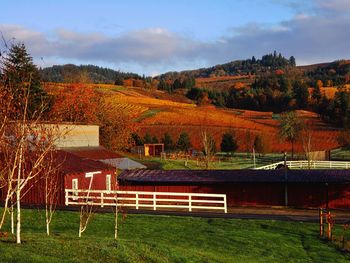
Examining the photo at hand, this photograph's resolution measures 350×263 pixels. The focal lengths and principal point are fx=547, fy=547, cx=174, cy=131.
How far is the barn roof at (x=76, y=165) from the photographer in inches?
1238

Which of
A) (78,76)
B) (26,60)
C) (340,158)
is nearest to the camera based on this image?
(26,60)

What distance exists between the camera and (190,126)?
92.5 m

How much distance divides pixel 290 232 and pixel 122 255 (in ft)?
36.1

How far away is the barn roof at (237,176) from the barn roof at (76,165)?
2233 millimetres

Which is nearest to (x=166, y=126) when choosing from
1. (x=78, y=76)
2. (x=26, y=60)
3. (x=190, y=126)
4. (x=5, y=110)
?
(x=190, y=126)

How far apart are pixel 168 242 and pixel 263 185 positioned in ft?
55.4

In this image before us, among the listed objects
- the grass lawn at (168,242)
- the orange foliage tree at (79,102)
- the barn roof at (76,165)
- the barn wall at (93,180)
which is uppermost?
the orange foliage tree at (79,102)

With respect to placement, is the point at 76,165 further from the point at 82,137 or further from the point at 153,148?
the point at 153,148

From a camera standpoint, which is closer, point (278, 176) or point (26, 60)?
point (278, 176)

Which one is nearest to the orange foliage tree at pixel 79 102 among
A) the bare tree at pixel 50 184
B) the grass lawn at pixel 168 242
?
the grass lawn at pixel 168 242

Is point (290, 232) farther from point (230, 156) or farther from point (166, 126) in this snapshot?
point (166, 126)

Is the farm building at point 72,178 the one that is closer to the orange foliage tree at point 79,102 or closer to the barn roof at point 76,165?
the barn roof at point 76,165

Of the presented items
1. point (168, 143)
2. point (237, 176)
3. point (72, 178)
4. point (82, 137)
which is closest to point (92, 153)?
point (82, 137)

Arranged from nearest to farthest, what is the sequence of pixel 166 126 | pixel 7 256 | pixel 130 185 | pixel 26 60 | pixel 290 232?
1. pixel 7 256
2. pixel 290 232
3. pixel 130 185
4. pixel 26 60
5. pixel 166 126
